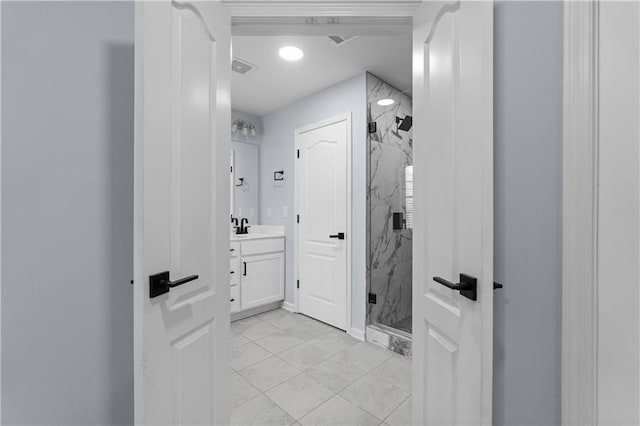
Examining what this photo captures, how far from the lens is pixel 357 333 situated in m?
2.56

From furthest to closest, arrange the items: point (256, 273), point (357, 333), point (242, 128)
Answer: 1. point (242, 128)
2. point (256, 273)
3. point (357, 333)

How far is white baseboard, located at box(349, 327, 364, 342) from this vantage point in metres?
2.52

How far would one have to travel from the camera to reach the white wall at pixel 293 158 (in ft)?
8.48

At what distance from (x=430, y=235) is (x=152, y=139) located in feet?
3.37

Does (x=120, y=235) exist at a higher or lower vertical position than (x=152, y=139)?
lower

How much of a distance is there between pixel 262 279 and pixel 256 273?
113mm

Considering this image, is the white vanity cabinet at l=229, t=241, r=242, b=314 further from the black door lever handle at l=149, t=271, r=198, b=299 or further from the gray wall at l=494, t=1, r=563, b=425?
the gray wall at l=494, t=1, r=563, b=425

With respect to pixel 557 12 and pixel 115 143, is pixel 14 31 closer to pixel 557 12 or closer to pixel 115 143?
pixel 115 143

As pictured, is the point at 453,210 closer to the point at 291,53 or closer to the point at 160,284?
the point at 160,284

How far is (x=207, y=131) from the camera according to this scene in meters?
1.05

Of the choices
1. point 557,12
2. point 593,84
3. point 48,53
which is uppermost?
point 557,12

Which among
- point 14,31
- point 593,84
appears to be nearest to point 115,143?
point 14,31

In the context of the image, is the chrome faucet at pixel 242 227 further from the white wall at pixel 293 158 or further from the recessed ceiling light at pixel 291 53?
the recessed ceiling light at pixel 291 53

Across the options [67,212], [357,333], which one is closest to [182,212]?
[67,212]
